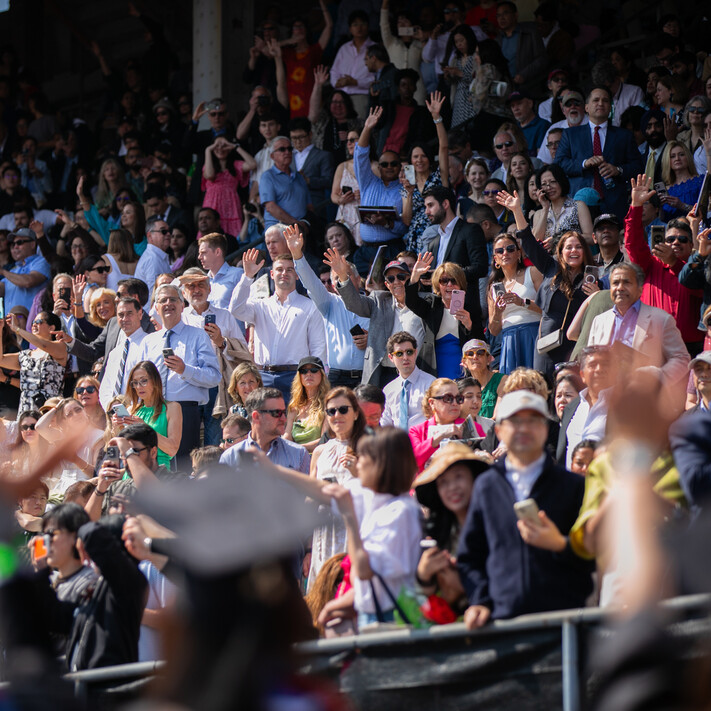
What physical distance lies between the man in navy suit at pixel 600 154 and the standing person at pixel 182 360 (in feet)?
11.8

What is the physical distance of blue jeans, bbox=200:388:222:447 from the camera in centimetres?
930

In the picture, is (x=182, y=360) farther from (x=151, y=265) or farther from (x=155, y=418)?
(x=151, y=265)

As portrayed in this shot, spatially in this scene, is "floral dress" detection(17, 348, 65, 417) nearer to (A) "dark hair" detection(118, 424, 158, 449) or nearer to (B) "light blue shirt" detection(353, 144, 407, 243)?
(B) "light blue shirt" detection(353, 144, 407, 243)

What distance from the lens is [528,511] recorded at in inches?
168

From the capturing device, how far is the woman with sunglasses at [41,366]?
405 inches

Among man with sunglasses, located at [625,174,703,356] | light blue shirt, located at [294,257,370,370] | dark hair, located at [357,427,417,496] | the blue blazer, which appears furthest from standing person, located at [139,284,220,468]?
dark hair, located at [357,427,417,496]

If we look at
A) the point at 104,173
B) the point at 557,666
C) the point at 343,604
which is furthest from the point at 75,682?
the point at 104,173

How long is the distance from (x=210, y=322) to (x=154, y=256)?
7.74 ft

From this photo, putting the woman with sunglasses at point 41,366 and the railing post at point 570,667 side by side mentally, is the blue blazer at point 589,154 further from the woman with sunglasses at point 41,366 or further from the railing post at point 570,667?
the railing post at point 570,667

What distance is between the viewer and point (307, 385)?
27.7 feet

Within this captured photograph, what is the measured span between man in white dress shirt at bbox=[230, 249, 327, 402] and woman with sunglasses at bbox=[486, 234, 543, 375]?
1393 mm

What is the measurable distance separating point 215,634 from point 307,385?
18.3ft

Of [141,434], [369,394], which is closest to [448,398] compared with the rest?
[369,394]

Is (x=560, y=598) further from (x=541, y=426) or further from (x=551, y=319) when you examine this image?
(x=551, y=319)
